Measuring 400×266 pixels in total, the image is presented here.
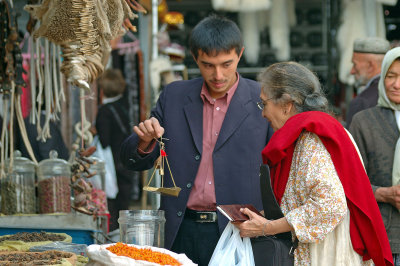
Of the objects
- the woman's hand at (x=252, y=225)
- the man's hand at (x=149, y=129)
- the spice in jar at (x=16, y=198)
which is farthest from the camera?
the spice in jar at (x=16, y=198)

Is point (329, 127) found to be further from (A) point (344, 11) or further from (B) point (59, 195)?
(A) point (344, 11)

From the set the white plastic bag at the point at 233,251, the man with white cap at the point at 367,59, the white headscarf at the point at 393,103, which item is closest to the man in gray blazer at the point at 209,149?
the white plastic bag at the point at 233,251

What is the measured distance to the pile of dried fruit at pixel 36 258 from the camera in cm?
221

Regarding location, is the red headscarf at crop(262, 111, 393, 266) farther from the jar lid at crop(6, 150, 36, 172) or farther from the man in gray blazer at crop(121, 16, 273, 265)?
the jar lid at crop(6, 150, 36, 172)

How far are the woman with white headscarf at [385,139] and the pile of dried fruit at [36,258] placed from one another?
5.20ft

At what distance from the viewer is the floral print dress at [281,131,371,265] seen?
2.28 meters

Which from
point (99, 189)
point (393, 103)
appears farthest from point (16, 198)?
point (393, 103)

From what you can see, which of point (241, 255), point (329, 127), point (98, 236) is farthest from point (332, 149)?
point (98, 236)

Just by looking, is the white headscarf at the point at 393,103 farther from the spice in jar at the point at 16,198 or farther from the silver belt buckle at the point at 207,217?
the spice in jar at the point at 16,198

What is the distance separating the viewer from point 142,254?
2.20 m

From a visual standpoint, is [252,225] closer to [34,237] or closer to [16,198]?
[34,237]

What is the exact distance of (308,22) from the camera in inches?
293

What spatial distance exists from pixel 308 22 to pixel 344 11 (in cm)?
109

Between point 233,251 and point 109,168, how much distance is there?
147 inches
